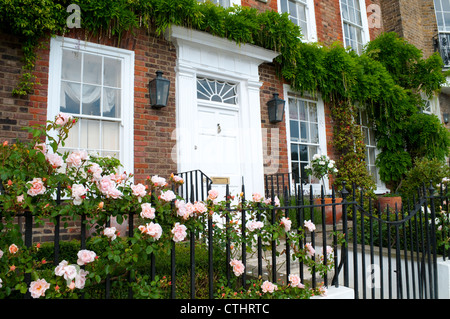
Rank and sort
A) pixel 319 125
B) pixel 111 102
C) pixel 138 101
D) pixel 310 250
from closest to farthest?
pixel 310 250, pixel 111 102, pixel 138 101, pixel 319 125

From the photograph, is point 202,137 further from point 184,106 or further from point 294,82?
point 294,82

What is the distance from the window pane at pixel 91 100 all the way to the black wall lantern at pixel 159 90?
2.62 feet

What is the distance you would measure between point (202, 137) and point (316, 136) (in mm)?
3086

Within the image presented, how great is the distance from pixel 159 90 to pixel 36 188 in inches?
150

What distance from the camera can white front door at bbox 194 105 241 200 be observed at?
5852mm

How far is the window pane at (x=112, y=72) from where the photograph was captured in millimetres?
5223

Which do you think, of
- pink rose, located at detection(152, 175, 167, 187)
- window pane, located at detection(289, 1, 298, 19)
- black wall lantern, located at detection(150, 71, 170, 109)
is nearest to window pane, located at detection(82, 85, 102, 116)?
black wall lantern, located at detection(150, 71, 170, 109)

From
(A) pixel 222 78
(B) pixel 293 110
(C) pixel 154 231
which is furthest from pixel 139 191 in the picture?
(B) pixel 293 110

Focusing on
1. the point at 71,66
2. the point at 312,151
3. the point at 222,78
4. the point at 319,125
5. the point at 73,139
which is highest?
the point at 222,78

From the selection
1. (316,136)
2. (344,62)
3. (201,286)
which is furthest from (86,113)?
(344,62)

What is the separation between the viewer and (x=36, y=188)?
171cm

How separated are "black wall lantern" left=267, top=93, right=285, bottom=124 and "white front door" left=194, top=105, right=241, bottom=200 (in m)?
0.73

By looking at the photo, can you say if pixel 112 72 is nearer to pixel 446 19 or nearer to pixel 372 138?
pixel 372 138

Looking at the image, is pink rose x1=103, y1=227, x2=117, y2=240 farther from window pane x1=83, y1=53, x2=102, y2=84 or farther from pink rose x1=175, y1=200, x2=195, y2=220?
window pane x1=83, y1=53, x2=102, y2=84
